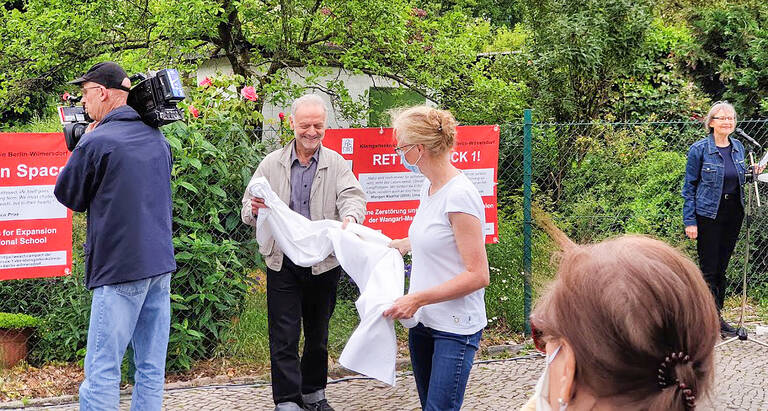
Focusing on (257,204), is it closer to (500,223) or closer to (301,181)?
(301,181)

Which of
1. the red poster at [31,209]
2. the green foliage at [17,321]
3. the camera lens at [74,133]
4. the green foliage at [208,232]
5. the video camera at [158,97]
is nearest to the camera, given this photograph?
the video camera at [158,97]

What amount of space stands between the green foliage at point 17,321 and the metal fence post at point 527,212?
402 centimetres

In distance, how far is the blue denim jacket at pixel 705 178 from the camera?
7.20 meters

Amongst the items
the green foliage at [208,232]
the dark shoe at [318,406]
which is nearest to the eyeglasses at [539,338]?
the dark shoe at [318,406]

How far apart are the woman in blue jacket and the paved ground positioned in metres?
1.06

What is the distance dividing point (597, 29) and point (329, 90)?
10.4ft

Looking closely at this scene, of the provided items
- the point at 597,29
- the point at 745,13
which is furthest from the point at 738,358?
the point at 745,13

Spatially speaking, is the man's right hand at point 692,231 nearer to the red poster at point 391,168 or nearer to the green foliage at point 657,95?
the red poster at point 391,168

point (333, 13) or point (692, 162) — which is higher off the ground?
point (333, 13)

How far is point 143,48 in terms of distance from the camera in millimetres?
9250

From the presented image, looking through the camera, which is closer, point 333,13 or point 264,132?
point 264,132

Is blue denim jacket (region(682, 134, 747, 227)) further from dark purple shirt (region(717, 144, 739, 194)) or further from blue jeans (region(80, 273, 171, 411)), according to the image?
blue jeans (region(80, 273, 171, 411))

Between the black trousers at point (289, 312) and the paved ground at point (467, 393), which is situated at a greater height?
the black trousers at point (289, 312)

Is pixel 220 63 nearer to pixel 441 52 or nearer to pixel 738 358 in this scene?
pixel 441 52
